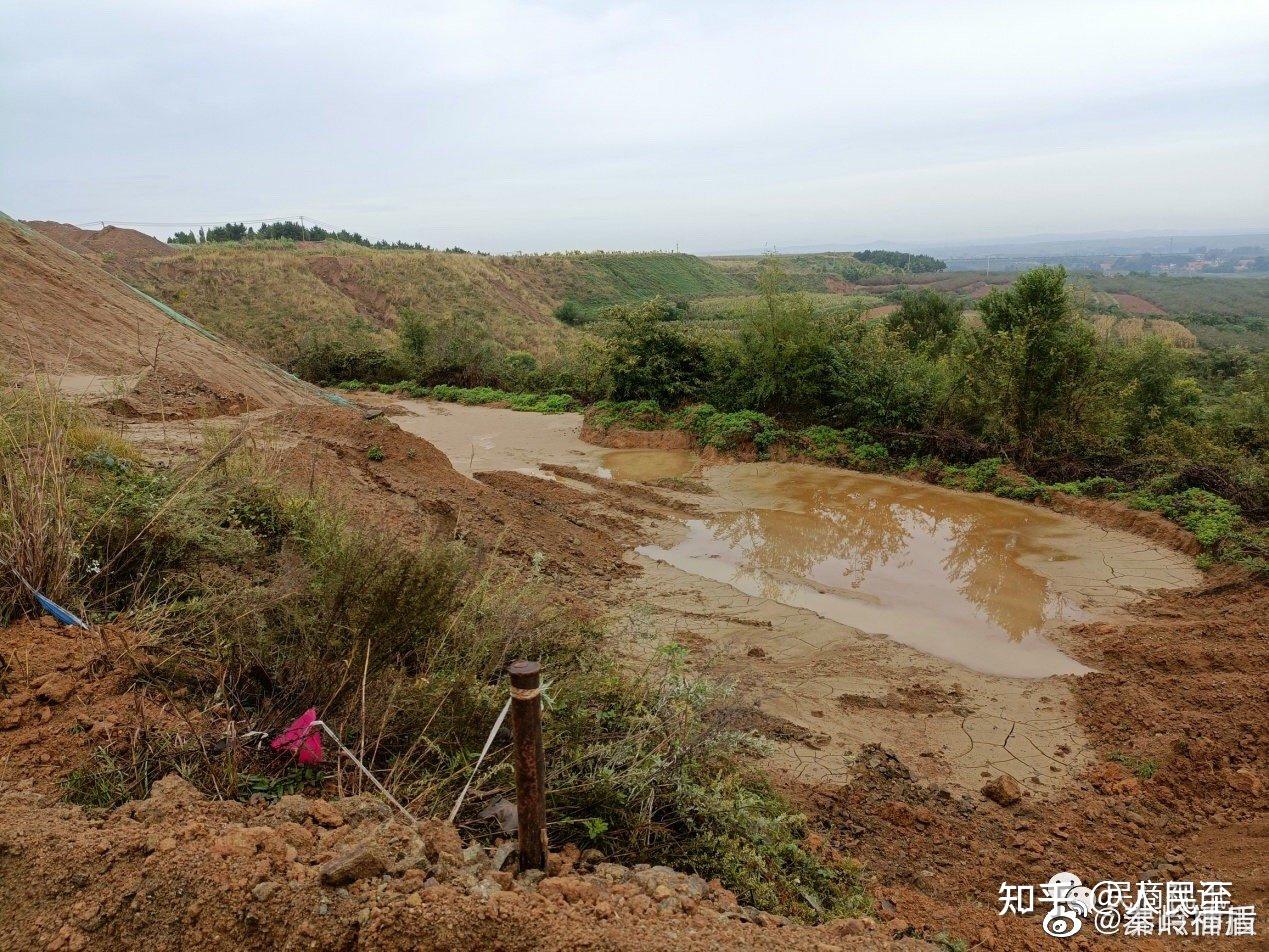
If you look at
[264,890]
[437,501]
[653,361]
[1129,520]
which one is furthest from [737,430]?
[264,890]

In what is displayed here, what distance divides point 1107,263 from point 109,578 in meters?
134

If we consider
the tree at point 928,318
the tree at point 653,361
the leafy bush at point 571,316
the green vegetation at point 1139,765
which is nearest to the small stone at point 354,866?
the green vegetation at point 1139,765

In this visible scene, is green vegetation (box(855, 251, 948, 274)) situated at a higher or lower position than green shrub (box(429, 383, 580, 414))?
higher

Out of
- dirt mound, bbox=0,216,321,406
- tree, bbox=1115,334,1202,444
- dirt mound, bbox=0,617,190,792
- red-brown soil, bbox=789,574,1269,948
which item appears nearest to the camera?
dirt mound, bbox=0,617,190,792

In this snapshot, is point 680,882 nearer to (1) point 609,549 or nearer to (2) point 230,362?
(1) point 609,549

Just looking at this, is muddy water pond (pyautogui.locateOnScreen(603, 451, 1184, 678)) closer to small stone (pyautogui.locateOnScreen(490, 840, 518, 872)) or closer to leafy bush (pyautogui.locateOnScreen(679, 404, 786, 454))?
leafy bush (pyautogui.locateOnScreen(679, 404, 786, 454))

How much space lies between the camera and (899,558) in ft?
28.7

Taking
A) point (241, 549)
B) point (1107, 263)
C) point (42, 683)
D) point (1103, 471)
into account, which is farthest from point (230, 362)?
point (1107, 263)

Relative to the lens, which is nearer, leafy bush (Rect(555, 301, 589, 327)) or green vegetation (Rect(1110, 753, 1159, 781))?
green vegetation (Rect(1110, 753, 1159, 781))

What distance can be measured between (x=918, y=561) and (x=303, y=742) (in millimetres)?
7461

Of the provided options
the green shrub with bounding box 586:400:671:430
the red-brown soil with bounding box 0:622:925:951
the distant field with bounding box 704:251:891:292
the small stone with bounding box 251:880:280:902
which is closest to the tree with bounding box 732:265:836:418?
the green shrub with bounding box 586:400:671:430

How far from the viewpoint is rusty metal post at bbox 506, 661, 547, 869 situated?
2.28 meters

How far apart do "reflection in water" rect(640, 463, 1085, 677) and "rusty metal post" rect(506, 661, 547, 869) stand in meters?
4.87

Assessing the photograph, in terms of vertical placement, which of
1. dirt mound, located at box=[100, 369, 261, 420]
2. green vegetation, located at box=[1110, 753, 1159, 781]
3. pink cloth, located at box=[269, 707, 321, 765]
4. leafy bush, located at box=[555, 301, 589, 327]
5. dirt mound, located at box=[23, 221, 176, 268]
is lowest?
green vegetation, located at box=[1110, 753, 1159, 781]
